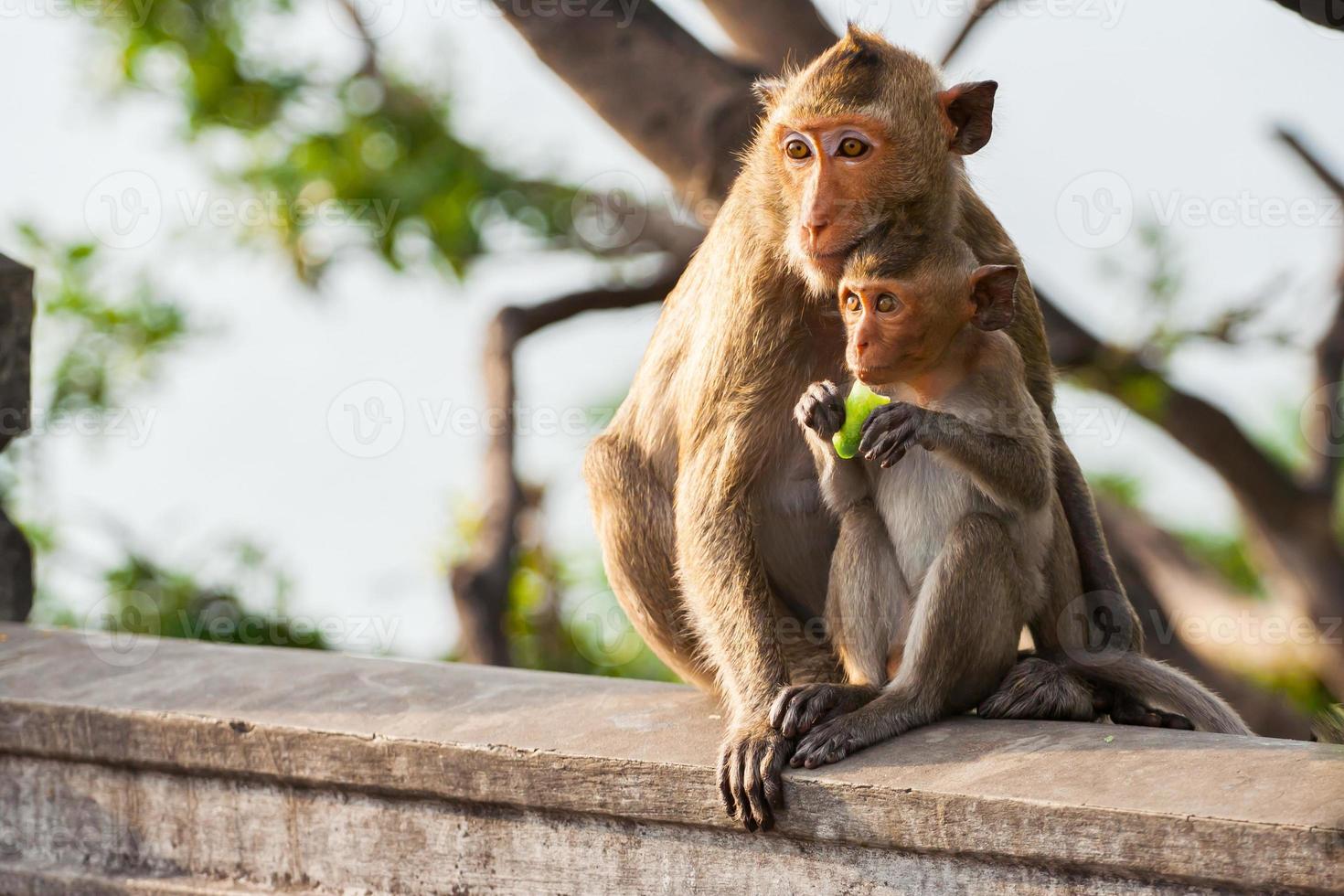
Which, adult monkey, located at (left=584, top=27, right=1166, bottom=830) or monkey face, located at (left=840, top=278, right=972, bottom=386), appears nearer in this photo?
monkey face, located at (left=840, top=278, right=972, bottom=386)

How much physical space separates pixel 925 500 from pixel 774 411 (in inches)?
17.2

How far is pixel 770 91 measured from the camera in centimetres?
342

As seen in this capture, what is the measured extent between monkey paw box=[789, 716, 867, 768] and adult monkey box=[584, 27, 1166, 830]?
0.04 meters

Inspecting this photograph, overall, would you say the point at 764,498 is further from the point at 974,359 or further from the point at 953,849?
the point at 953,849

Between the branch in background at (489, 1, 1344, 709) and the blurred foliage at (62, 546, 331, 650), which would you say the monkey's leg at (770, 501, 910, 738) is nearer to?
the branch in background at (489, 1, 1344, 709)

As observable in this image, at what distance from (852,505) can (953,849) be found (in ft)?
2.57

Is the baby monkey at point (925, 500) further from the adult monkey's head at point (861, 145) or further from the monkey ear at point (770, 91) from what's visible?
the monkey ear at point (770, 91)

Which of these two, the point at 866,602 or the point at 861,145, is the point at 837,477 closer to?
the point at 866,602

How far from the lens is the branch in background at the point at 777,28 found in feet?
20.3

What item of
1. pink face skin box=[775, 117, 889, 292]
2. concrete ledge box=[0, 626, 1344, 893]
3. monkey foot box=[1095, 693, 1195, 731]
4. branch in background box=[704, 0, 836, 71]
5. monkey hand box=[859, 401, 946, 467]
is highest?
branch in background box=[704, 0, 836, 71]

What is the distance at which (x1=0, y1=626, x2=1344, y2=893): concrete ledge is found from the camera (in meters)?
2.56

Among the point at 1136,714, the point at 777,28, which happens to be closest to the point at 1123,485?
the point at 777,28

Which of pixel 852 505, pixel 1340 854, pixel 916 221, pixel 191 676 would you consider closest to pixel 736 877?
pixel 852 505

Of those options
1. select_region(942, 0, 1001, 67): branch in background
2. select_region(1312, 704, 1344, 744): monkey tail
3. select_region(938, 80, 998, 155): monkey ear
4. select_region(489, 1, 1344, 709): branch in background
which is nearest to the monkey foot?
select_region(1312, 704, 1344, 744): monkey tail
